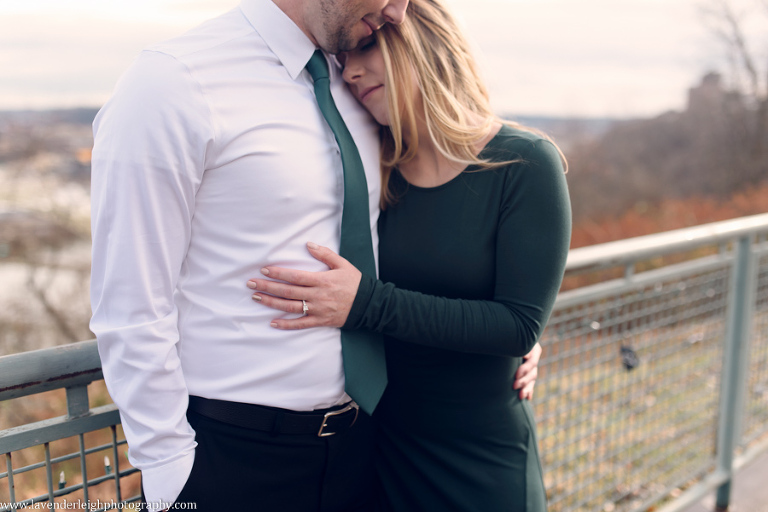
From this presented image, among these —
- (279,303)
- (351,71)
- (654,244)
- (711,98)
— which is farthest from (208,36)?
(711,98)

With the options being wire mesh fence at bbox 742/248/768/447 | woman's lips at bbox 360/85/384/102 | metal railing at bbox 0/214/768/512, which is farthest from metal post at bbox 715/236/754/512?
woman's lips at bbox 360/85/384/102

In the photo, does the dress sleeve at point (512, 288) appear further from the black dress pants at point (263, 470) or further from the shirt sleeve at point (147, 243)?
the shirt sleeve at point (147, 243)

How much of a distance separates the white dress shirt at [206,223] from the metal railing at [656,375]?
0.77 meters

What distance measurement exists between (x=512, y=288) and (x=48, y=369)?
1.10m

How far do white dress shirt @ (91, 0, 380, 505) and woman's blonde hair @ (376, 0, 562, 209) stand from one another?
0.24m

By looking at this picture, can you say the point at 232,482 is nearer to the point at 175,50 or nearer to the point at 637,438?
the point at 175,50

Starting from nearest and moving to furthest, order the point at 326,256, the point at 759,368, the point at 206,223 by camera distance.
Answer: the point at 206,223, the point at 326,256, the point at 759,368

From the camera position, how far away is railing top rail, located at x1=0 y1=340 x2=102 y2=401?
1.26 m

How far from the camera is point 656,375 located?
276 cm

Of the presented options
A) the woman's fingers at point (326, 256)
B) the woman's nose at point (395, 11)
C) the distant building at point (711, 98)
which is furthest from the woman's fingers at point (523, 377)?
the distant building at point (711, 98)

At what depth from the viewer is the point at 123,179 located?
1.20m

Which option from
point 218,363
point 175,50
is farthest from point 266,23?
point 218,363

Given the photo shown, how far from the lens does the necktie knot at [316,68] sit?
5.03 ft

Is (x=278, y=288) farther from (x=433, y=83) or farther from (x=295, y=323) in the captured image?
(x=433, y=83)
